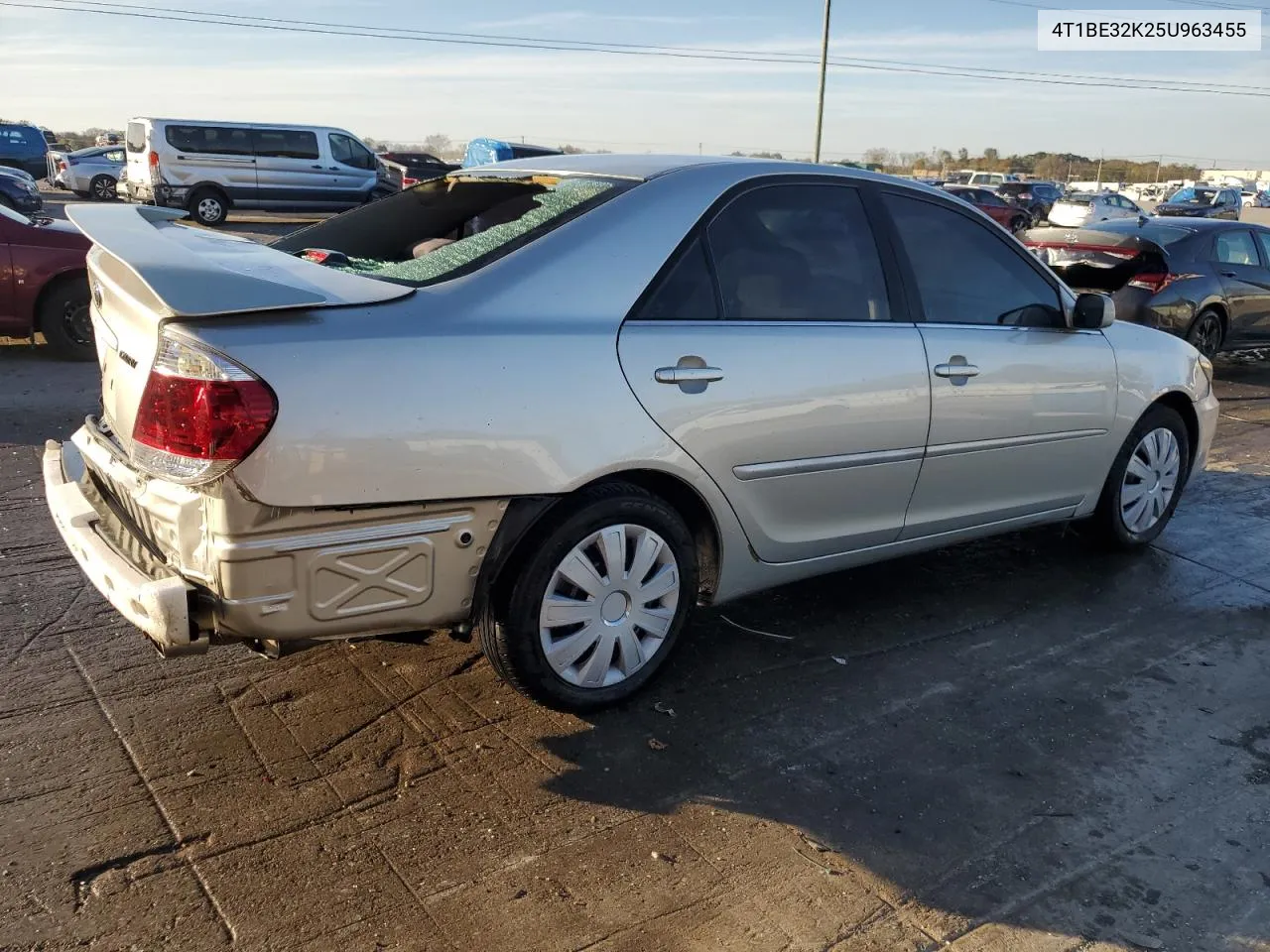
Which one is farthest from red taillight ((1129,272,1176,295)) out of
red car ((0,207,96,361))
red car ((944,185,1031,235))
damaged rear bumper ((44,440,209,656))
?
red car ((944,185,1031,235))

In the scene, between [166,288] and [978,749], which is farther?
[978,749]

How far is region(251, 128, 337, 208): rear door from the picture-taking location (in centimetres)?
2264

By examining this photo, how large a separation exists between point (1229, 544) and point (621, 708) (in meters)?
3.73

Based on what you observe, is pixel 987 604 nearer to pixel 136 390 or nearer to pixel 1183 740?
pixel 1183 740

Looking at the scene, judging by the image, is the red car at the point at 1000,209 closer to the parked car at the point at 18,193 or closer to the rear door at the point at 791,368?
the parked car at the point at 18,193

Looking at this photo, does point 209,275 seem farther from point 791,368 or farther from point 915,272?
Answer: point 915,272

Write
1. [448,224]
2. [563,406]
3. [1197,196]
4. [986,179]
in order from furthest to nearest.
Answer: [986,179] < [1197,196] < [448,224] < [563,406]

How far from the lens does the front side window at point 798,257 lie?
3562 millimetres

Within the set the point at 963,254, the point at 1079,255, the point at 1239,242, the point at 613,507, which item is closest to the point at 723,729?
the point at 613,507

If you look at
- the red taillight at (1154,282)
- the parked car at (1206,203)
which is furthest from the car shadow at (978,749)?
the parked car at (1206,203)

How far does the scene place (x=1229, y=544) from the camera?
219 inches

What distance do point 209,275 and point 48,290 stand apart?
21.8 ft

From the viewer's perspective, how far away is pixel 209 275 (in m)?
2.83

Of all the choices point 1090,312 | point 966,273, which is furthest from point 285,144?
point 1090,312
